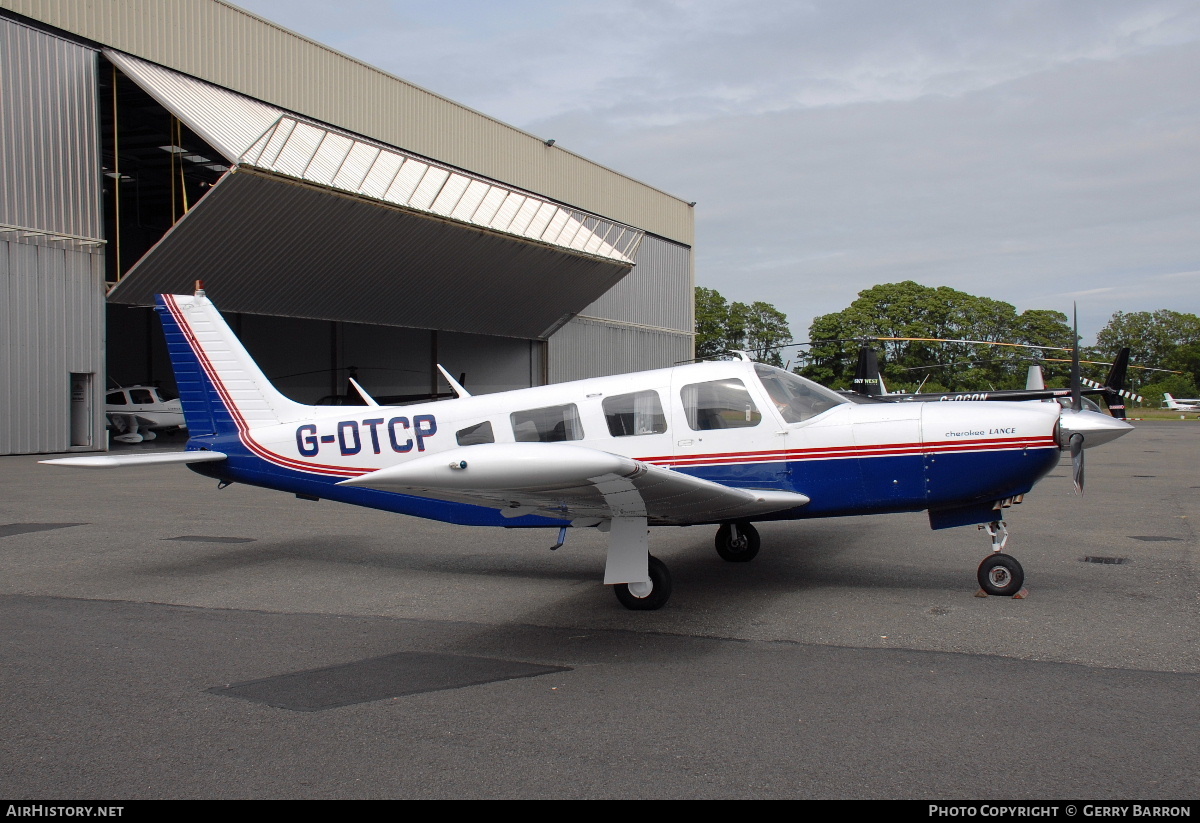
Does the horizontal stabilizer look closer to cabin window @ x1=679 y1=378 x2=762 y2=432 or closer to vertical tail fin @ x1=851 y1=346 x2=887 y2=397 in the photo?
cabin window @ x1=679 y1=378 x2=762 y2=432

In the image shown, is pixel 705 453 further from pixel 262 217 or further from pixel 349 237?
pixel 349 237

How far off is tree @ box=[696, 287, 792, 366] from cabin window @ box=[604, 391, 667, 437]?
85939 millimetres

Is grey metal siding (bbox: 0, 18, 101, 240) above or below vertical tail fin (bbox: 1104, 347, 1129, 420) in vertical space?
above

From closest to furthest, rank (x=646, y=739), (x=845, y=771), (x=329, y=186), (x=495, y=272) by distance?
1. (x=845, y=771)
2. (x=646, y=739)
3. (x=329, y=186)
4. (x=495, y=272)

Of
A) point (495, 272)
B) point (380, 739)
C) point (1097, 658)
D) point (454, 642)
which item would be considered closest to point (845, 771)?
point (380, 739)

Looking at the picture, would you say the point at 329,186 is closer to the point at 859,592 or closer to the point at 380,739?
the point at 859,592

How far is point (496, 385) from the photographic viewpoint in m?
40.2

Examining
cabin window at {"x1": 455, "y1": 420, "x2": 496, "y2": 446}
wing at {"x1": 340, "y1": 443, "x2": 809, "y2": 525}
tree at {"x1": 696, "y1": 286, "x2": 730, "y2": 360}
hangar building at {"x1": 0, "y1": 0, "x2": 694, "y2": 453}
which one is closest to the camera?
wing at {"x1": 340, "y1": 443, "x2": 809, "y2": 525}

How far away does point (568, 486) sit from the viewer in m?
5.32

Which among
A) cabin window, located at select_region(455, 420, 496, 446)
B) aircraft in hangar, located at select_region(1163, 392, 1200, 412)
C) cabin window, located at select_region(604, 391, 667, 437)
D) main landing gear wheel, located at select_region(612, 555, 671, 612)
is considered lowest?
main landing gear wheel, located at select_region(612, 555, 671, 612)

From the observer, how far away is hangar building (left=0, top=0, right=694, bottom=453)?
71.1 feet

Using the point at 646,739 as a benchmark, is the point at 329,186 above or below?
above

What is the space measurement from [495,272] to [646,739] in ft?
91.7

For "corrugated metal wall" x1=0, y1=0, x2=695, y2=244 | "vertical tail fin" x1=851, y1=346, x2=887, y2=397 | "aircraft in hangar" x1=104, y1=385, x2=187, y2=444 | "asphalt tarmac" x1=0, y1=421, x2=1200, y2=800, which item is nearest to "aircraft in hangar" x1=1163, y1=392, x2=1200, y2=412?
"vertical tail fin" x1=851, y1=346, x2=887, y2=397
